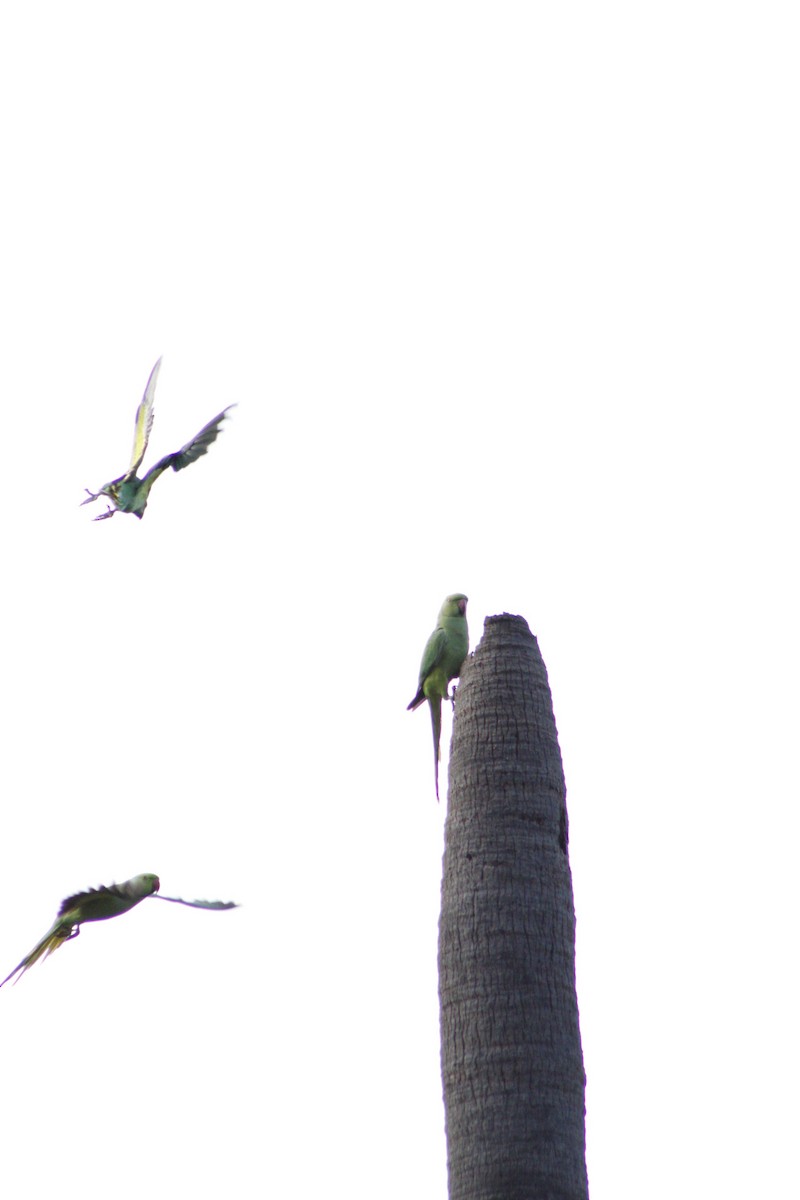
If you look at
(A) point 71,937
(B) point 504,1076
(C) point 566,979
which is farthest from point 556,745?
(A) point 71,937

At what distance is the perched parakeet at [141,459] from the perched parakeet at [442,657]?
7.69 ft

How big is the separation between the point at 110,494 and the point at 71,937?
344 cm

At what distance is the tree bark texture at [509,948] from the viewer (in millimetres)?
7090

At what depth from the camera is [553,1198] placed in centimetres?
698

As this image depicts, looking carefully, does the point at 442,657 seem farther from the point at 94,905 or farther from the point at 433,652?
the point at 94,905

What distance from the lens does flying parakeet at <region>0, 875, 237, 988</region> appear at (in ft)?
26.6

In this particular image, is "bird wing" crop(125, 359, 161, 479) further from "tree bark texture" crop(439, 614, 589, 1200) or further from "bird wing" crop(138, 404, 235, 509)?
"tree bark texture" crop(439, 614, 589, 1200)

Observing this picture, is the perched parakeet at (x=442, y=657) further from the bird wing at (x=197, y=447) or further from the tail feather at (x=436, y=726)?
the bird wing at (x=197, y=447)

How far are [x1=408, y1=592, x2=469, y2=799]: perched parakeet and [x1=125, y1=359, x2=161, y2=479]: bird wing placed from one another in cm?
262

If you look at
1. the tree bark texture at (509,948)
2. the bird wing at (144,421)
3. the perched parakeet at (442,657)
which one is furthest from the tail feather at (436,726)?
the bird wing at (144,421)

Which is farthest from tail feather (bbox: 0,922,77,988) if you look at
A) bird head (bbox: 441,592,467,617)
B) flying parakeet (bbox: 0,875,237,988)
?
bird head (bbox: 441,592,467,617)

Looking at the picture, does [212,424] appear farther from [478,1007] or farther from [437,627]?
[478,1007]

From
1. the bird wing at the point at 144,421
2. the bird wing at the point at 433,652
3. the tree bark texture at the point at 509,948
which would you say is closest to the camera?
the tree bark texture at the point at 509,948

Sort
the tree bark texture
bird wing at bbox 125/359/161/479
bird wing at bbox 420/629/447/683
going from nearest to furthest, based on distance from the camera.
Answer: the tree bark texture, bird wing at bbox 420/629/447/683, bird wing at bbox 125/359/161/479
